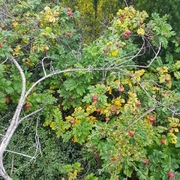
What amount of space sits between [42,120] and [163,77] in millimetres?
1375

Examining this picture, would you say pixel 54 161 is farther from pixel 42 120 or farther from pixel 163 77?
pixel 163 77

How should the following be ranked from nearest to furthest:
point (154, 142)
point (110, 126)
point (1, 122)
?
point (110, 126) → point (154, 142) → point (1, 122)

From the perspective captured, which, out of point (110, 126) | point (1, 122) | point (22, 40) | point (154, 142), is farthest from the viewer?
point (22, 40)

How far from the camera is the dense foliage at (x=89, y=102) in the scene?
238 cm

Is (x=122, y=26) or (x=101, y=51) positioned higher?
(x=122, y=26)


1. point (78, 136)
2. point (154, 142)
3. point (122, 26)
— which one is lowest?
point (154, 142)

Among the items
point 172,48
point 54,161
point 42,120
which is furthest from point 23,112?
point 172,48

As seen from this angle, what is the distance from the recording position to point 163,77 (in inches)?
112

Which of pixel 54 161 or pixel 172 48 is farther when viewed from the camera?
pixel 172 48

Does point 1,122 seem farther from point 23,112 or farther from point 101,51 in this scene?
point 101,51

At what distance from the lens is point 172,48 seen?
317 centimetres

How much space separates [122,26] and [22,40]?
1.13 meters

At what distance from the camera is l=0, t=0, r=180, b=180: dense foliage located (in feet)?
7.81

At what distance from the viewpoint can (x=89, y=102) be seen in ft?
8.75
